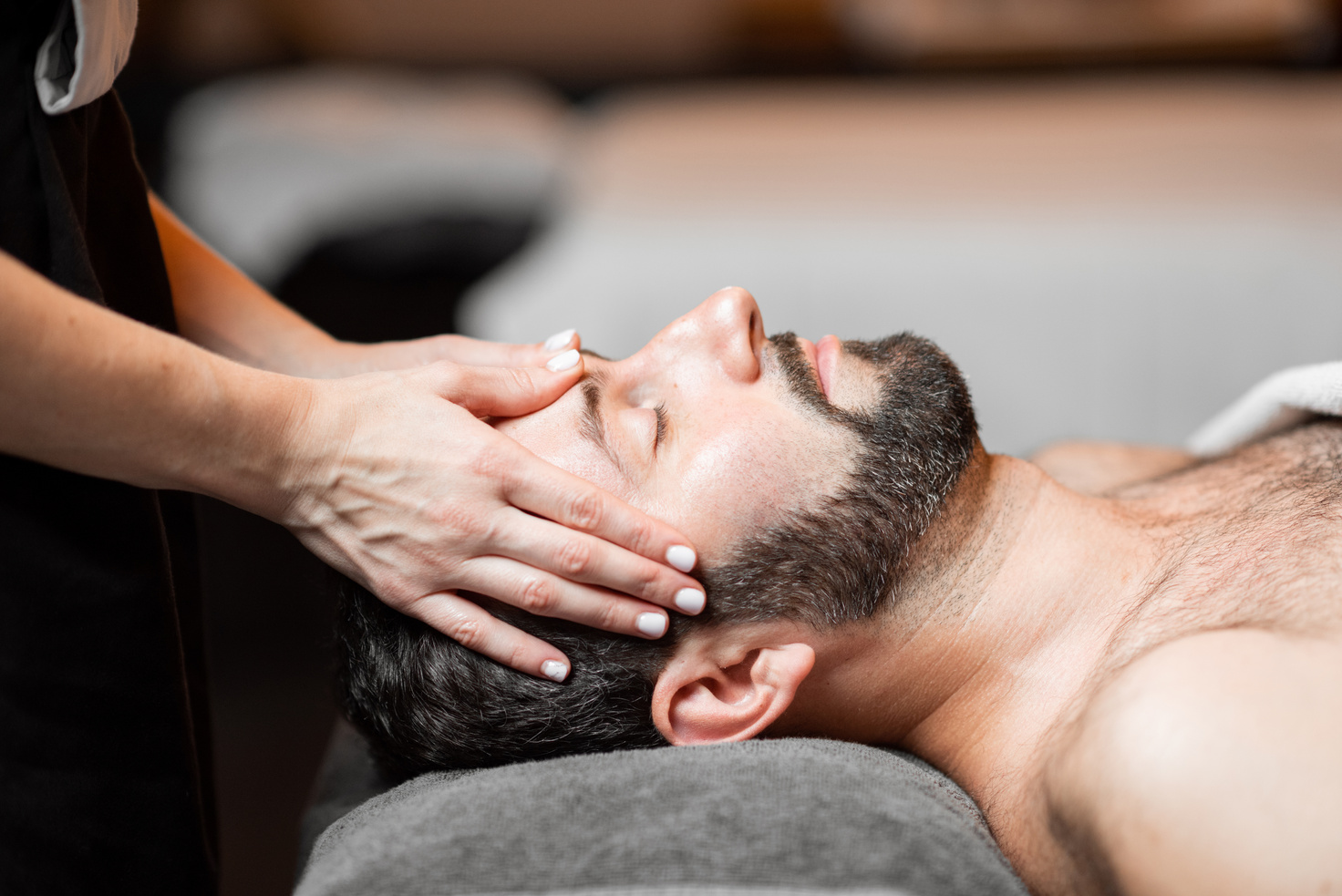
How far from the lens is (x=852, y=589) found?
1.04 m

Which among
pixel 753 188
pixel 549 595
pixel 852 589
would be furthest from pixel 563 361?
pixel 753 188

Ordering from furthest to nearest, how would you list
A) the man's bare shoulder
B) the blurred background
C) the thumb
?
the blurred background, the thumb, the man's bare shoulder

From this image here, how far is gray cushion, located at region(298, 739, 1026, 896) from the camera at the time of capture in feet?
2.49

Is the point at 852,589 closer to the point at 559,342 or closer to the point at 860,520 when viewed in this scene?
the point at 860,520

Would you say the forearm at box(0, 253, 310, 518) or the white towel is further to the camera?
the white towel

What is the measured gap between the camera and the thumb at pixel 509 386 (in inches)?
38.6

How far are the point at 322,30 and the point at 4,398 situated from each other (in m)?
3.99

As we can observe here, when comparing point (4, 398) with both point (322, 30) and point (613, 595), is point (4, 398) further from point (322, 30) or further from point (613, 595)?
point (322, 30)

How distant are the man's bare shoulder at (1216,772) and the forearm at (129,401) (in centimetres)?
75

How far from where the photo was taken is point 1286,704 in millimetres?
758

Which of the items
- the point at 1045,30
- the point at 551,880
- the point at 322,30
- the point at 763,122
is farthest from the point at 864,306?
the point at 322,30

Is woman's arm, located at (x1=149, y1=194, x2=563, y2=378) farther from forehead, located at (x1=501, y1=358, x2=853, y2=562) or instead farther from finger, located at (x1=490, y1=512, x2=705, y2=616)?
finger, located at (x1=490, y1=512, x2=705, y2=616)

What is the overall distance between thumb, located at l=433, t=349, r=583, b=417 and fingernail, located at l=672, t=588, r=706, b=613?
0.86 feet

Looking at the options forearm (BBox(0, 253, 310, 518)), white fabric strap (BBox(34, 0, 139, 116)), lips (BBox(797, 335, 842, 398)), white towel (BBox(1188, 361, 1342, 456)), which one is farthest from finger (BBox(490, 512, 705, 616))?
white towel (BBox(1188, 361, 1342, 456))
